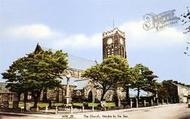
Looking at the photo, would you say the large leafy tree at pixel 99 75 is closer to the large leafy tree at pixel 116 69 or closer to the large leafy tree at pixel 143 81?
the large leafy tree at pixel 116 69

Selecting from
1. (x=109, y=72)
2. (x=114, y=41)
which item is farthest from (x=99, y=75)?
(x=114, y=41)

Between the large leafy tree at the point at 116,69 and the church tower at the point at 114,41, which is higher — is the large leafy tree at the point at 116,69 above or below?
below

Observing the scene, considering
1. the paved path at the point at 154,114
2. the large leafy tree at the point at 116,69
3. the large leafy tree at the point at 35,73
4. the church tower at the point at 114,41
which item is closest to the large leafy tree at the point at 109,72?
the large leafy tree at the point at 116,69

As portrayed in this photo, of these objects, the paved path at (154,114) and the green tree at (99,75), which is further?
the green tree at (99,75)

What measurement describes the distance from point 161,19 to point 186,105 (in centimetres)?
461

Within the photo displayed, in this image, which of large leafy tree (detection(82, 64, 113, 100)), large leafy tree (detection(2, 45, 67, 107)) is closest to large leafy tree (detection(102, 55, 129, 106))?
large leafy tree (detection(82, 64, 113, 100))

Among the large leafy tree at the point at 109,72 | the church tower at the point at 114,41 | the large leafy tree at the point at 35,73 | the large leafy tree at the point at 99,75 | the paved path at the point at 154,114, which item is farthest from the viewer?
the large leafy tree at the point at 99,75

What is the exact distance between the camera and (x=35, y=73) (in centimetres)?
2045

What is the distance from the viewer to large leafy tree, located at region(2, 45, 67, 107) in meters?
20.2

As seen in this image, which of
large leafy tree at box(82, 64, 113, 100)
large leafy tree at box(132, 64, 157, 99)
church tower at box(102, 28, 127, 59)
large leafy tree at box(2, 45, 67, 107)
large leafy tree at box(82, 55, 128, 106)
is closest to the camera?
large leafy tree at box(132, 64, 157, 99)

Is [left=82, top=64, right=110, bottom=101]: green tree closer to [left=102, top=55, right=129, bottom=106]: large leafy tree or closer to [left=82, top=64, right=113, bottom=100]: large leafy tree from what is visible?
[left=82, top=64, right=113, bottom=100]: large leafy tree

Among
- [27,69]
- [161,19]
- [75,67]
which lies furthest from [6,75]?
[161,19]

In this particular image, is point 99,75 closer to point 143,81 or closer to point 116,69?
point 116,69

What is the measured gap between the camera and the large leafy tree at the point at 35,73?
2023 centimetres
